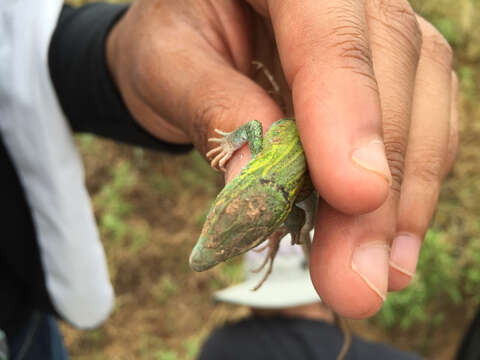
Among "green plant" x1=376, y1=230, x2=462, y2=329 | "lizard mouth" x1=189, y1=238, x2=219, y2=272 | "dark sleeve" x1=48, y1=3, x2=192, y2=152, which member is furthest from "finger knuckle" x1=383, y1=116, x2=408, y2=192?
"green plant" x1=376, y1=230, x2=462, y2=329

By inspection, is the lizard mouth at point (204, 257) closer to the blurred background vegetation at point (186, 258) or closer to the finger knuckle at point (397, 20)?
the finger knuckle at point (397, 20)

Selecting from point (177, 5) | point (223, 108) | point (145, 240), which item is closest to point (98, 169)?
point (145, 240)

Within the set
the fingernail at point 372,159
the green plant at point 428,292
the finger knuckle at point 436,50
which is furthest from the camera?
the green plant at point 428,292

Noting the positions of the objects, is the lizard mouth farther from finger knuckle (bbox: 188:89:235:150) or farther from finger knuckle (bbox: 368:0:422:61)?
finger knuckle (bbox: 368:0:422:61)

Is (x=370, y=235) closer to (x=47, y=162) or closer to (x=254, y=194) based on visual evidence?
(x=254, y=194)

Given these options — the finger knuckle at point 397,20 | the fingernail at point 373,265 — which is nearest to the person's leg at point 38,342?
the fingernail at point 373,265

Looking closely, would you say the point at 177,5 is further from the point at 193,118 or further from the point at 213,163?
the point at 213,163

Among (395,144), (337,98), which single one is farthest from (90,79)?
(395,144)
